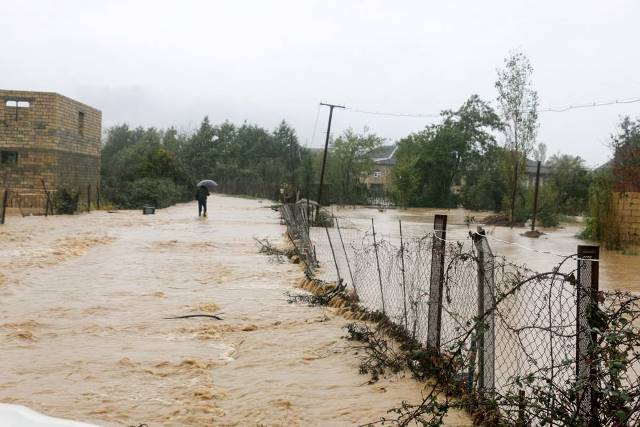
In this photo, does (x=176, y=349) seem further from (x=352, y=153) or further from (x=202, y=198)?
(x=352, y=153)

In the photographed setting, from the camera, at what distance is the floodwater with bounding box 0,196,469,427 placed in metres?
5.35

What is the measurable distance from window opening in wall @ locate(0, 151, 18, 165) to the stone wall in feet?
78.8

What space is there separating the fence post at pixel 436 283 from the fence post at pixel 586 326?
70.0 inches

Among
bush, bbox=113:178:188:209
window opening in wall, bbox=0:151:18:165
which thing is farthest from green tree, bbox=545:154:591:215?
window opening in wall, bbox=0:151:18:165

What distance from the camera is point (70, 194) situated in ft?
94.9

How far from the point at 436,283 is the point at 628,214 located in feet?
54.7

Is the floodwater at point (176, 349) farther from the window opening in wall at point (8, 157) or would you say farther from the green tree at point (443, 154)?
the green tree at point (443, 154)

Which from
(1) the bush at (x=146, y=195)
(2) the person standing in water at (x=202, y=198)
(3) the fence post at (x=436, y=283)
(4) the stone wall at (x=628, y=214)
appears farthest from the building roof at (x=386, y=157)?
(3) the fence post at (x=436, y=283)

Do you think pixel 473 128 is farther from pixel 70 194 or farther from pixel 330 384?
pixel 330 384

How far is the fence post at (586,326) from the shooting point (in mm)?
3635

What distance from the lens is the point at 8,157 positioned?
29297 millimetres

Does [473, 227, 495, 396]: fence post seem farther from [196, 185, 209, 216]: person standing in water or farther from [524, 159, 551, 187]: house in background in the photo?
[524, 159, 551, 187]: house in background

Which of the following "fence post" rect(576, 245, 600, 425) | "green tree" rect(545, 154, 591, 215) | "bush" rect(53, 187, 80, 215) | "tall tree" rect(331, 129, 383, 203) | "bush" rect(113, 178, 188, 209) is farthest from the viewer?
"tall tree" rect(331, 129, 383, 203)

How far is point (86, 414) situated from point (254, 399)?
132 centimetres
